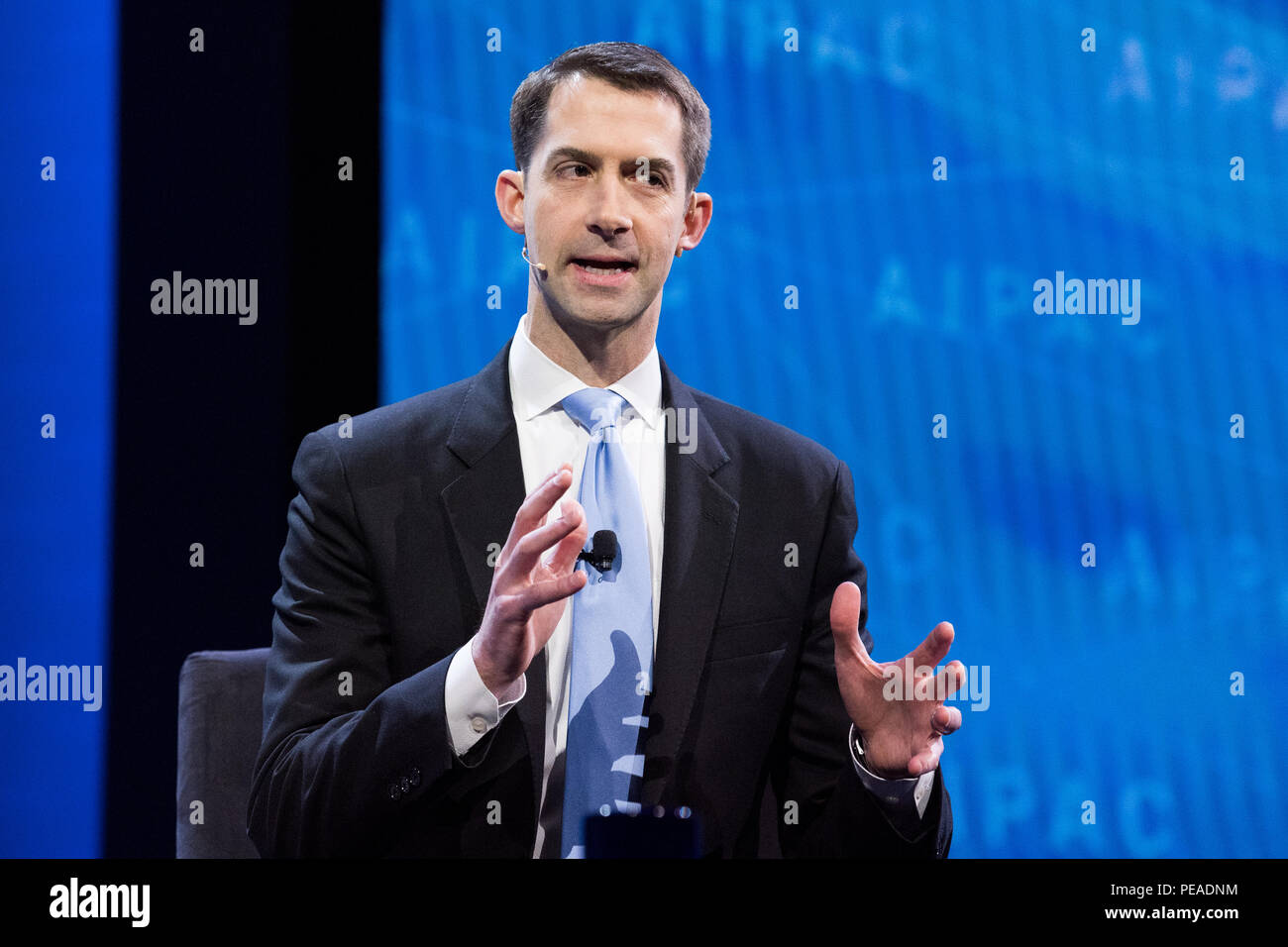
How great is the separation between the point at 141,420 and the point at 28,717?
0.60 metres

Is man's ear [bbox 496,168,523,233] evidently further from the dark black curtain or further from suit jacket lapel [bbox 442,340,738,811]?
the dark black curtain

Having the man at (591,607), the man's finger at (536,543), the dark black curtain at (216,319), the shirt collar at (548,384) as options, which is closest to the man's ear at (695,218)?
the man at (591,607)

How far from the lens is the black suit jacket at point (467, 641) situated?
195 centimetres

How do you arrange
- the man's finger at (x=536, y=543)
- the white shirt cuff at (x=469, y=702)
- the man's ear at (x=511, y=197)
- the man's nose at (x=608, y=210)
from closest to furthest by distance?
the man's finger at (x=536, y=543), the white shirt cuff at (x=469, y=702), the man's nose at (x=608, y=210), the man's ear at (x=511, y=197)

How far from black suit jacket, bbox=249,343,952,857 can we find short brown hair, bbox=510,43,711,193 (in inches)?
15.9

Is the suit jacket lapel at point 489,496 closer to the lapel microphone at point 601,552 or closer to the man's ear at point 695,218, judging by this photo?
the lapel microphone at point 601,552

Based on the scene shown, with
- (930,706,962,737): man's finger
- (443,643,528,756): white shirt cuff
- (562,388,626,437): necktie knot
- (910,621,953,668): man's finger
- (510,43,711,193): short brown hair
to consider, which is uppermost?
(510,43,711,193): short brown hair

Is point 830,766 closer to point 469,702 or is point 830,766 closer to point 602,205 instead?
point 469,702

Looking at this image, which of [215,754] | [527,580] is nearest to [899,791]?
[527,580]

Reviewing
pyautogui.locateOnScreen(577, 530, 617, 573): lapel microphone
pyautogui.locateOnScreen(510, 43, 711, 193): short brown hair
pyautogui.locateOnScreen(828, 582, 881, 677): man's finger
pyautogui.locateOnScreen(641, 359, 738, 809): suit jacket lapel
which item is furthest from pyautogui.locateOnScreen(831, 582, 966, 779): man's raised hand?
pyautogui.locateOnScreen(510, 43, 711, 193): short brown hair

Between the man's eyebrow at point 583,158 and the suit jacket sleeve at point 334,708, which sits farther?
the man's eyebrow at point 583,158

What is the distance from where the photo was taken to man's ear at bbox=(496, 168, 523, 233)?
2.25 metres
